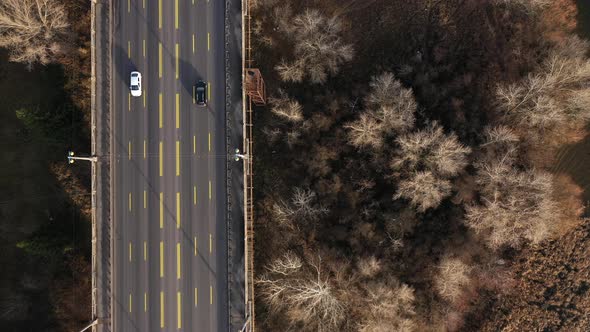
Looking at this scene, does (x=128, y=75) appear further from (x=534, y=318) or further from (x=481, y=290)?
(x=534, y=318)

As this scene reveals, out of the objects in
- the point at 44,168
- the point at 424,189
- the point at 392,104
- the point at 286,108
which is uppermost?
the point at 286,108

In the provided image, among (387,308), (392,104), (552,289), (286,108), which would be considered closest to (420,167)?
(392,104)

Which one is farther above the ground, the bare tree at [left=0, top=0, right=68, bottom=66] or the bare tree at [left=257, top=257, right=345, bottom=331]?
the bare tree at [left=0, top=0, right=68, bottom=66]

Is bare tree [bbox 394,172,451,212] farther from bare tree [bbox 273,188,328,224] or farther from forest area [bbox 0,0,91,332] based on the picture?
forest area [bbox 0,0,91,332]

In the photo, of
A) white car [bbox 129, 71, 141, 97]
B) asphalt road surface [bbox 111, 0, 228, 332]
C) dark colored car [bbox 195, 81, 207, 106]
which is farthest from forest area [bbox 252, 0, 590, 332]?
white car [bbox 129, 71, 141, 97]

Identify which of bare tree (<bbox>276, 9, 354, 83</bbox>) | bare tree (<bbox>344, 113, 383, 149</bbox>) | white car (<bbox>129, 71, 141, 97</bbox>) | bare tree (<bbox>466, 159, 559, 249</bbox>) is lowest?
bare tree (<bbox>466, 159, 559, 249</bbox>)

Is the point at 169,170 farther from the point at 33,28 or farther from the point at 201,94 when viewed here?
the point at 33,28

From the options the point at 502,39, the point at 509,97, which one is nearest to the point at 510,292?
the point at 509,97
